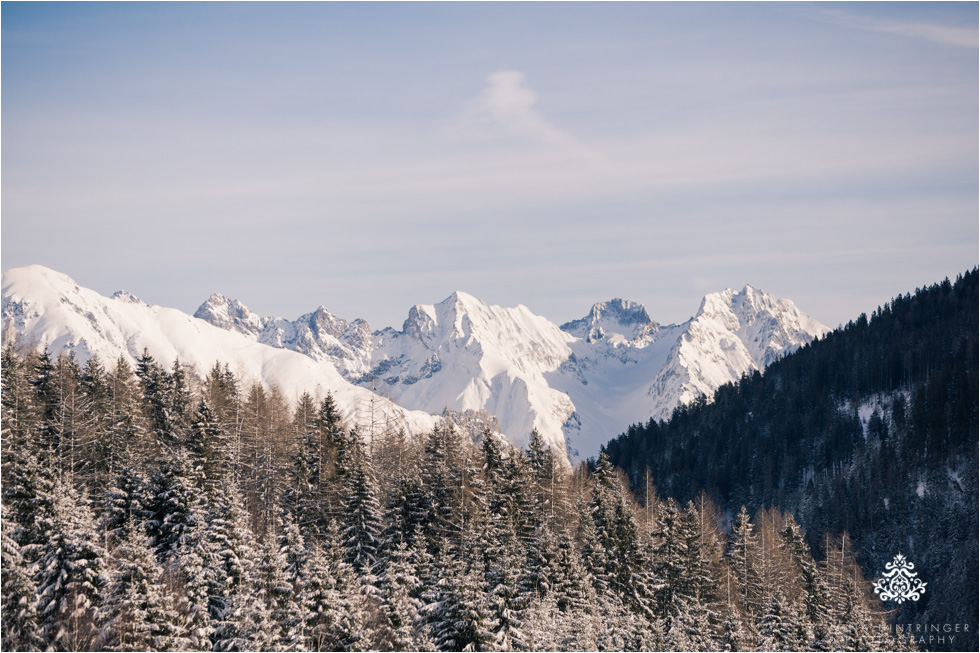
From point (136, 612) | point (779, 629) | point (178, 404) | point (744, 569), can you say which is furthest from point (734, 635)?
point (178, 404)

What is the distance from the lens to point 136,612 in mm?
40094

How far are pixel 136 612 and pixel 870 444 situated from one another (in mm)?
136883

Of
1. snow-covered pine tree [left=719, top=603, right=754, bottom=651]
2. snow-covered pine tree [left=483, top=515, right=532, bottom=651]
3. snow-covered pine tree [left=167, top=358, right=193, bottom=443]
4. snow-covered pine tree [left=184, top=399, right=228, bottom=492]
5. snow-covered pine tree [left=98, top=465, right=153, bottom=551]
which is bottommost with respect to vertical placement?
snow-covered pine tree [left=719, top=603, right=754, bottom=651]

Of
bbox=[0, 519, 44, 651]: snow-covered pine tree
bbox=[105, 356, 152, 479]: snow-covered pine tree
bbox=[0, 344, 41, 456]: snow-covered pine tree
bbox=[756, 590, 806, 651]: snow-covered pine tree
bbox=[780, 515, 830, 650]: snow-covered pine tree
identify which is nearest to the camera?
bbox=[0, 519, 44, 651]: snow-covered pine tree

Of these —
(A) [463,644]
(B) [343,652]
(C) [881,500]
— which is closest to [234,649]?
(B) [343,652]

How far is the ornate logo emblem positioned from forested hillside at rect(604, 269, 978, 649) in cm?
108

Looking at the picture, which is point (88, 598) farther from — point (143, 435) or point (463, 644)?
point (143, 435)

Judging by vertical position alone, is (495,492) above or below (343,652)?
above

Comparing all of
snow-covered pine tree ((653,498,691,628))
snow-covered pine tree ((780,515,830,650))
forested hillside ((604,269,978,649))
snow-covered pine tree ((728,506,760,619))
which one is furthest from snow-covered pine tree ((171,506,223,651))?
forested hillside ((604,269,978,649))

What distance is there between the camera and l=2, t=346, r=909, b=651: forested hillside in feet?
143

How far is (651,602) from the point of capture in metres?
67.9

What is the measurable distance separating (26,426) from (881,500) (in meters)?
A: 119

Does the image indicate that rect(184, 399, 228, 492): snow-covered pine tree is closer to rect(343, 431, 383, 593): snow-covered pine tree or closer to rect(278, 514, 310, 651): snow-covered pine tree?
rect(343, 431, 383, 593): snow-covered pine tree

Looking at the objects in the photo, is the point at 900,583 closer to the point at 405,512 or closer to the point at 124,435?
the point at 405,512
